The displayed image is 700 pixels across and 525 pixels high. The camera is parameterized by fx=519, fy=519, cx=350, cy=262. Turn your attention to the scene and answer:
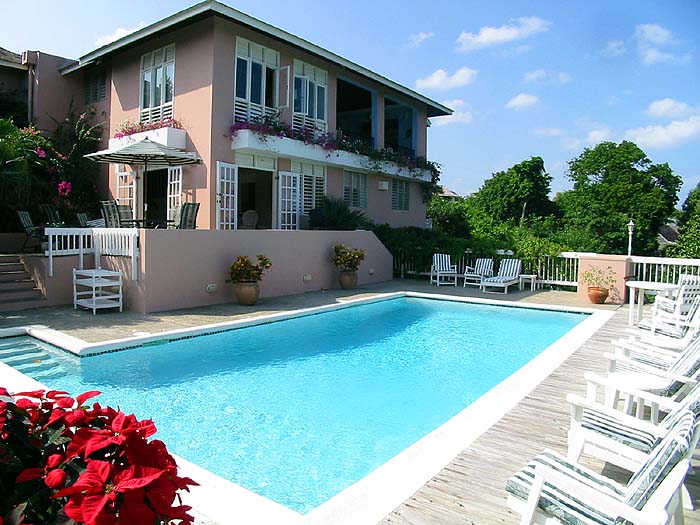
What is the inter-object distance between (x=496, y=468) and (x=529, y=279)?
12714 mm

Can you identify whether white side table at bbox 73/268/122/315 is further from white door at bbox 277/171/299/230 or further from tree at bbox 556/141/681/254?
tree at bbox 556/141/681/254

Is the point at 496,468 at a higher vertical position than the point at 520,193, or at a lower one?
lower

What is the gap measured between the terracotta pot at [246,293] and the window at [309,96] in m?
6.72

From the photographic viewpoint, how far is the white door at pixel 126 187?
1648 centimetres

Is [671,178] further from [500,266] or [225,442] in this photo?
[225,442]

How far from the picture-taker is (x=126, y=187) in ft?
54.7

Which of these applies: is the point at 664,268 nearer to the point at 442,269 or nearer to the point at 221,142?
the point at 442,269

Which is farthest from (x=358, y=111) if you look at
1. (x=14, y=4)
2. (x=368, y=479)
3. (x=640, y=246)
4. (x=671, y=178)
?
(x=671, y=178)

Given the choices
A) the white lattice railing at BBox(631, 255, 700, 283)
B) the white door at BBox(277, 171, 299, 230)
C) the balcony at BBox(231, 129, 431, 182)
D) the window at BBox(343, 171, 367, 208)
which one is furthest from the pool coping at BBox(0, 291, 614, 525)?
the window at BBox(343, 171, 367, 208)

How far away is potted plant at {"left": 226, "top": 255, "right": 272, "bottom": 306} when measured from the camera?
11.7m

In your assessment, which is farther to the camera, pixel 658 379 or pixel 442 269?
pixel 442 269

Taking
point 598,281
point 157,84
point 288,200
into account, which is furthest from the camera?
point 288,200

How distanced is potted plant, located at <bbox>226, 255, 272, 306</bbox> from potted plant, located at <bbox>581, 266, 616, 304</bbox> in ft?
26.8

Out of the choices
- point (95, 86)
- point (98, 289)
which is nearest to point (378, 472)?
point (98, 289)
